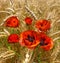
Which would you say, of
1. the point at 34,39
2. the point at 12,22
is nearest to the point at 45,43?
the point at 34,39

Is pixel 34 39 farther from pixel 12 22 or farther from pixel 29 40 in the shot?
pixel 12 22

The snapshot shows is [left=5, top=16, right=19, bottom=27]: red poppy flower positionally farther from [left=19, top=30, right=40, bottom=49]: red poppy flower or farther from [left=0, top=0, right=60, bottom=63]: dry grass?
[left=19, top=30, right=40, bottom=49]: red poppy flower

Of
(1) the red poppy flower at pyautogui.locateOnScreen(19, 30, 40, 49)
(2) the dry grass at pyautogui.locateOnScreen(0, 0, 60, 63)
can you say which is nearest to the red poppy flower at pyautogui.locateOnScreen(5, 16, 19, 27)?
(2) the dry grass at pyautogui.locateOnScreen(0, 0, 60, 63)

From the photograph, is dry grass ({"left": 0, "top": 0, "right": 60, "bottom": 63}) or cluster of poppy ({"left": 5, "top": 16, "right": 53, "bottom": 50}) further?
dry grass ({"left": 0, "top": 0, "right": 60, "bottom": 63})

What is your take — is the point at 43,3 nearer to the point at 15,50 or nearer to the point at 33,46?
the point at 15,50

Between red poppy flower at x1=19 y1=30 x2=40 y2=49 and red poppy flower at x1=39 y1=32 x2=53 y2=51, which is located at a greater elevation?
red poppy flower at x1=19 y1=30 x2=40 y2=49

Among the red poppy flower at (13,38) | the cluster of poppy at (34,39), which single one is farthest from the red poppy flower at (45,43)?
the red poppy flower at (13,38)

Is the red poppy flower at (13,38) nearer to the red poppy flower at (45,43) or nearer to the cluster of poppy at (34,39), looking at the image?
the cluster of poppy at (34,39)
